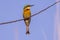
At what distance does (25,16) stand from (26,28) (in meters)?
0.46

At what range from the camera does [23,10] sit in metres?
7.76

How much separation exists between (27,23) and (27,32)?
664mm

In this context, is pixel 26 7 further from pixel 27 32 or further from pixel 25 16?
pixel 27 32

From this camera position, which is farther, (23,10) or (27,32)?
(23,10)

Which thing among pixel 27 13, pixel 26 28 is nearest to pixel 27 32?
pixel 26 28

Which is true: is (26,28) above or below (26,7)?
below

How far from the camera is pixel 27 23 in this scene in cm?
732

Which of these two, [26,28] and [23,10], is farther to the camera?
[23,10]

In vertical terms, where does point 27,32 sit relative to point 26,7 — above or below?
below

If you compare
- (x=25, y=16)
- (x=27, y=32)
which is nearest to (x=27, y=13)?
(x=25, y=16)

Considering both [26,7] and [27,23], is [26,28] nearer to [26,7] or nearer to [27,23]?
[27,23]

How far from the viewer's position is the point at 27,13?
24.7ft

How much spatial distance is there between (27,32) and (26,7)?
109 cm

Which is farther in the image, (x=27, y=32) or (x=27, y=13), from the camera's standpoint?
(x=27, y=13)
